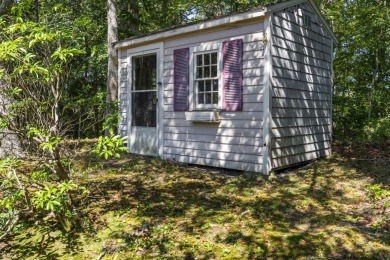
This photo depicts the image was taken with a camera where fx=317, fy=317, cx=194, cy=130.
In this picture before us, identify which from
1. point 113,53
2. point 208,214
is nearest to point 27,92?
point 208,214

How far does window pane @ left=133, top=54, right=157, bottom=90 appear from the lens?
8.33 metres

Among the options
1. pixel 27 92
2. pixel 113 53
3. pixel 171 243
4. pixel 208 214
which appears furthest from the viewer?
pixel 113 53

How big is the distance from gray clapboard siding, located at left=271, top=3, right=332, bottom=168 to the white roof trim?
21.4 inches

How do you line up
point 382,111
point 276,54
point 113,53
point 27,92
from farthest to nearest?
point 382,111
point 113,53
point 276,54
point 27,92

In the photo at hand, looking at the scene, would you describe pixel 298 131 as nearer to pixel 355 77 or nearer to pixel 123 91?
pixel 123 91

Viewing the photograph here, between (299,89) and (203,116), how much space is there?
226 cm

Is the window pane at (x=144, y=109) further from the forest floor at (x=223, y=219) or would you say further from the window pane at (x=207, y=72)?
the forest floor at (x=223, y=219)

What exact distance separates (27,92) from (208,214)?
2.78m

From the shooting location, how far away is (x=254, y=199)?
4.97m

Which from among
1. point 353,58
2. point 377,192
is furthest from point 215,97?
point 353,58

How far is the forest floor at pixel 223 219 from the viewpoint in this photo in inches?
135

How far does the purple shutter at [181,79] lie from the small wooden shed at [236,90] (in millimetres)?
23

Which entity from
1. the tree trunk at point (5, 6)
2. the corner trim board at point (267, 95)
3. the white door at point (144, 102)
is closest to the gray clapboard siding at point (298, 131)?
the corner trim board at point (267, 95)

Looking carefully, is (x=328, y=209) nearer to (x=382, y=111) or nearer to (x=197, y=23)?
(x=197, y=23)
